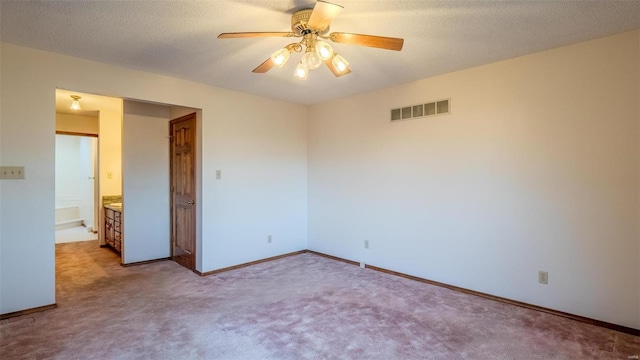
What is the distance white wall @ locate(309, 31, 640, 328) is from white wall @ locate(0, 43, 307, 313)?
117 centimetres

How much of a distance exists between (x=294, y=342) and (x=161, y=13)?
2.54 metres

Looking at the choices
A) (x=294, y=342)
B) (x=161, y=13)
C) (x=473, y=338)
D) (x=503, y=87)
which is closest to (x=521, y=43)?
(x=503, y=87)

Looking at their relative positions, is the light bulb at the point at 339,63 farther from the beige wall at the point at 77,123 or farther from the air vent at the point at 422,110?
the beige wall at the point at 77,123

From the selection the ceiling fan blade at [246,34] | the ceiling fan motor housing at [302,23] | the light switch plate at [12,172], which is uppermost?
the ceiling fan motor housing at [302,23]

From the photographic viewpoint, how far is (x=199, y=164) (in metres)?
4.04

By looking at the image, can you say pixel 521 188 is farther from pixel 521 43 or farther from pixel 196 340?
pixel 196 340

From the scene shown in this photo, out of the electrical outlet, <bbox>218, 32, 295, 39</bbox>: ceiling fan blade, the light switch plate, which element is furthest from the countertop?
the electrical outlet

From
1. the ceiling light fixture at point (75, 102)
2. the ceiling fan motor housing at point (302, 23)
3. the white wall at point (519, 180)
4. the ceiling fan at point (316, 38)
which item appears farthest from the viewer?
the ceiling light fixture at point (75, 102)

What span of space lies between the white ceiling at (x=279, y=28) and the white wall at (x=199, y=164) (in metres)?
0.25

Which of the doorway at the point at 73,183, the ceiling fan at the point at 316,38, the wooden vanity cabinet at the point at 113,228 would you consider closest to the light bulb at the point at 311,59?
the ceiling fan at the point at 316,38

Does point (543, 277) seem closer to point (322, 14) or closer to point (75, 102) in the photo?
point (322, 14)

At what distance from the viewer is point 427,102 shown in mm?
3748

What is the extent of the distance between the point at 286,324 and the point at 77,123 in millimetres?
5444

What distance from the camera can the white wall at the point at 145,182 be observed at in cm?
445
